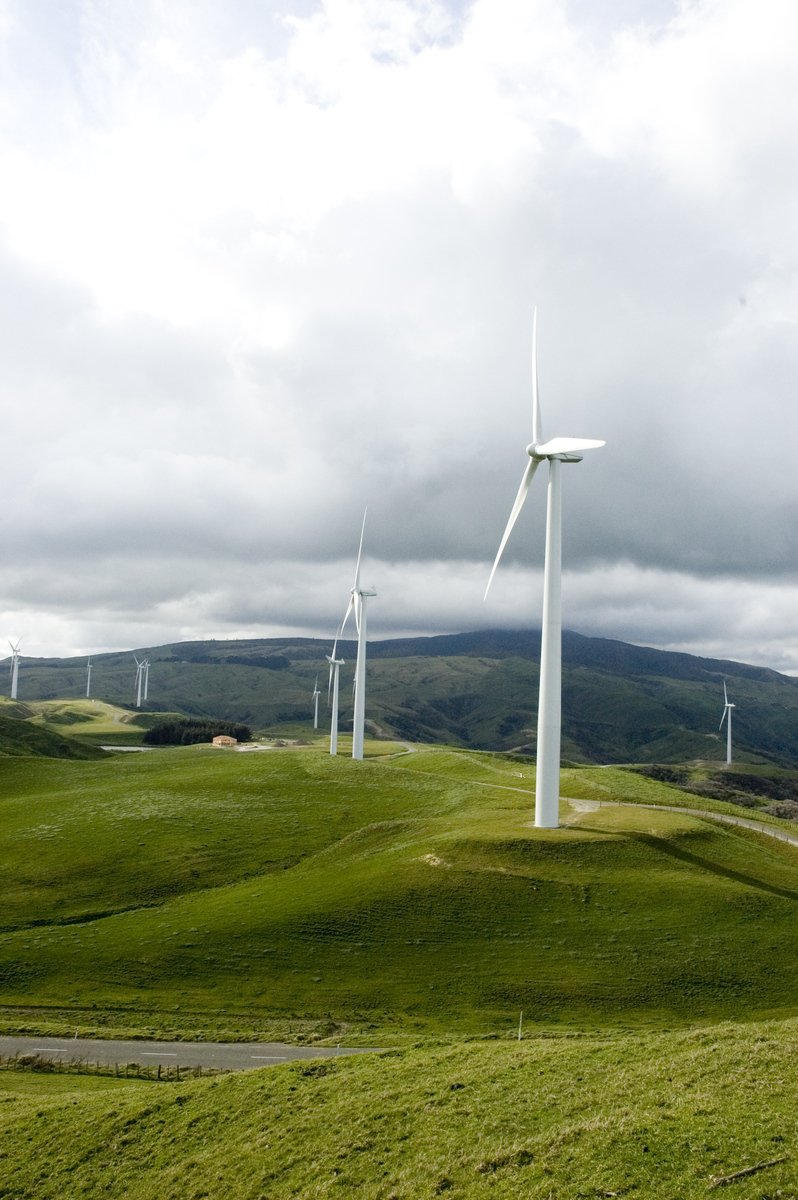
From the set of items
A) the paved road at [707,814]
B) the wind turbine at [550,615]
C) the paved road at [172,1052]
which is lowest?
the paved road at [172,1052]

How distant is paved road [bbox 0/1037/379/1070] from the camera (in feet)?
133

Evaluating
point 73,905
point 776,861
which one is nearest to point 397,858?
point 73,905

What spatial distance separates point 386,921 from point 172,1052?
69.0 feet

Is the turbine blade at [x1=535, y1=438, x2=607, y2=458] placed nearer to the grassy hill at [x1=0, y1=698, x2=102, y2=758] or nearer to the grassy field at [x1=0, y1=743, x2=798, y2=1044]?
the grassy field at [x1=0, y1=743, x2=798, y2=1044]

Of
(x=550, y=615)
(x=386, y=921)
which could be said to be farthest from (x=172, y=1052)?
(x=550, y=615)

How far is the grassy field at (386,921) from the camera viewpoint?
4869cm

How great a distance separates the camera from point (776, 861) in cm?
7294

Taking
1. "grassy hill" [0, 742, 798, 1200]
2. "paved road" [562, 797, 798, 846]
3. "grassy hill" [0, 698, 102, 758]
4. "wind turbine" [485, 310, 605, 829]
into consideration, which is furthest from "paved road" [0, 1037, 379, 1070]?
"grassy hill" [0, 698, 102, 758]

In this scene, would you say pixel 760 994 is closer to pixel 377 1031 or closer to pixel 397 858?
pixel 377 1031

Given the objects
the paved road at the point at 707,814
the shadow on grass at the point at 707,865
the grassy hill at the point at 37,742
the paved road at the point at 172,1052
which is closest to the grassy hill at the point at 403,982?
the shadow on grass at the point at 707,865

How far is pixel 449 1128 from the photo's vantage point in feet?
80.6

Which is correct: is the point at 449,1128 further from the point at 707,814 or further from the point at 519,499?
the point at 707,814

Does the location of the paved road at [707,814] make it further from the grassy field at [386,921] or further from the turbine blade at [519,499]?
the turbine blade at [519,499]

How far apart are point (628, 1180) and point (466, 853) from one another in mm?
50238
